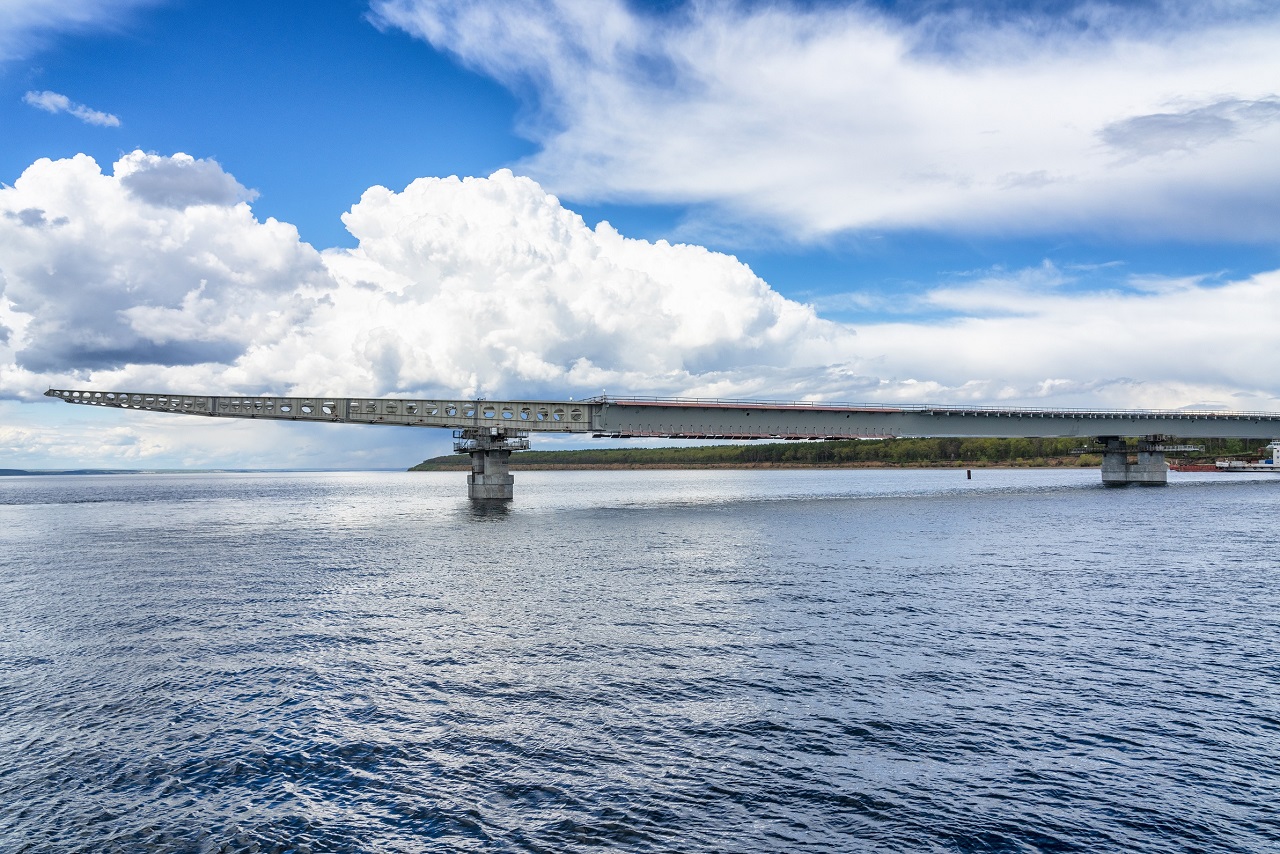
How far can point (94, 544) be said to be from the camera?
218 feet

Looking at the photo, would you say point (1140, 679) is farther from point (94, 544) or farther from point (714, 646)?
point (94, 544)

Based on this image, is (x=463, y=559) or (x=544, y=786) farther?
(x=463, y=559)

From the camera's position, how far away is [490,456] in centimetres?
11075

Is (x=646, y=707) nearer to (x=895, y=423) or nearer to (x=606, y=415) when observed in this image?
(x=606, y=415)

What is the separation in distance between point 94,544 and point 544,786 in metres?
66.5

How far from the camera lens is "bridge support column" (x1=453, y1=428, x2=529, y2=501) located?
105188 millimetres

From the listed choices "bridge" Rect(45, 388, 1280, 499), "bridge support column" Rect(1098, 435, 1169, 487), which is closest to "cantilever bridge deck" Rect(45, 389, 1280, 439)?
"bridge" Rect(45, 388, 1280, 499)

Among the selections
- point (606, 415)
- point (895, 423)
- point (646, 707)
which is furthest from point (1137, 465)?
point (646, 707)

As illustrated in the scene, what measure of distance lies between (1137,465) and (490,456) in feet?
412

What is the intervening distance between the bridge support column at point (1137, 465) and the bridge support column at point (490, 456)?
11408 cm

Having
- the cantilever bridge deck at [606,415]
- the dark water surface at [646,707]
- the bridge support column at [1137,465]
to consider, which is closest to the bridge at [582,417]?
the cantilever bridge deck at [606,415]

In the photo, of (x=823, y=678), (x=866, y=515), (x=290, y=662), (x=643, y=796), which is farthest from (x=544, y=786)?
(x=866, y=515)

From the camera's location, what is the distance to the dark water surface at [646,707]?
1526 cm

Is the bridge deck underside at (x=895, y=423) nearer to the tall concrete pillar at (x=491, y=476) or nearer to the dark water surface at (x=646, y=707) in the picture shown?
the tall concrete pillar at (x=491, y=476)
